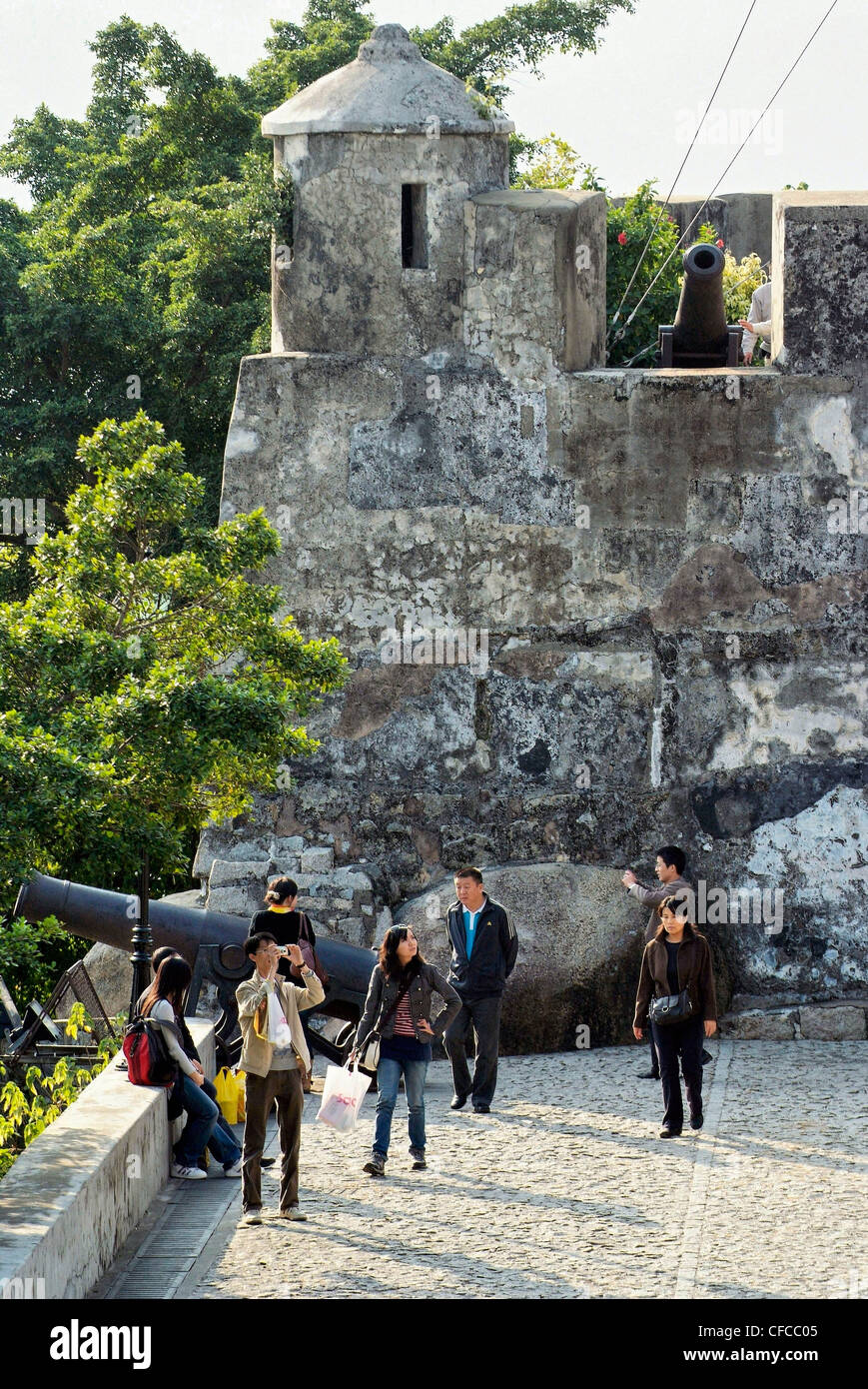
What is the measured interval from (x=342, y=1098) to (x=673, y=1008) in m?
2.31

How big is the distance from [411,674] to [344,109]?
4.31 metres

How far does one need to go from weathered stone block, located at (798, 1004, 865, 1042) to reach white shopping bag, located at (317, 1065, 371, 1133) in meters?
5.64

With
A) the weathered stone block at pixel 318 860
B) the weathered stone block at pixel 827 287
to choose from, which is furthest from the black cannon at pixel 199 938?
the weathered stone block at pixel 827 287

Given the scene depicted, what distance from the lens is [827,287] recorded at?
1549 centimetres

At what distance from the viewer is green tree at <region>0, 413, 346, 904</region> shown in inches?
437

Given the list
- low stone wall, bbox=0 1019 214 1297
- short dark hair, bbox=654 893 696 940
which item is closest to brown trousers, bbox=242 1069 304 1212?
low stone wall, bbox=0 1019 214 1297

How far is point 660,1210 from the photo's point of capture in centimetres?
1022

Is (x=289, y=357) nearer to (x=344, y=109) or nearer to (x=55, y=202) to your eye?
(x=344, y=109)

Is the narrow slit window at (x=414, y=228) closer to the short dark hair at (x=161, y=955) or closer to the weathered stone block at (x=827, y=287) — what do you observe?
the weathered stone block at (x=827, y=287)

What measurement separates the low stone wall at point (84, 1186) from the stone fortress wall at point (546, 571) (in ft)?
16.8

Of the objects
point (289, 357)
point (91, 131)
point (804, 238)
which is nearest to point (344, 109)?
point (289, 357)

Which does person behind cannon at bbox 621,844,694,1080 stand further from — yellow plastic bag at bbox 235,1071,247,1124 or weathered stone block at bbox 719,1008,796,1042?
yellow plastic bag at bbox 235,1071,247,1124

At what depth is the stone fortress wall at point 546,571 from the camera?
1555cm

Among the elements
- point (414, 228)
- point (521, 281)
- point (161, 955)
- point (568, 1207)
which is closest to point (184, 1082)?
point (161, 955)
